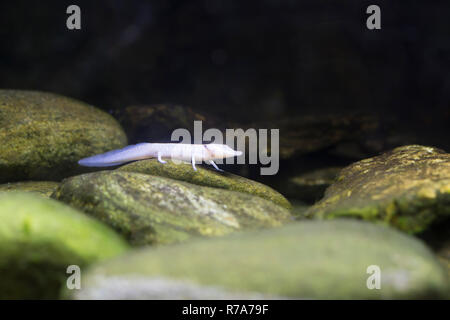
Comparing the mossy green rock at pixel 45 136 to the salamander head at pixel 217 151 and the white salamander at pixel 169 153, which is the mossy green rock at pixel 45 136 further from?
the salamander head at pixel 217 151

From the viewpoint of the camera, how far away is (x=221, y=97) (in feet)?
20.9

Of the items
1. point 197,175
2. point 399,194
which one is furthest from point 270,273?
point 197,175

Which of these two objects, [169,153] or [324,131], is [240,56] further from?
[169,153]

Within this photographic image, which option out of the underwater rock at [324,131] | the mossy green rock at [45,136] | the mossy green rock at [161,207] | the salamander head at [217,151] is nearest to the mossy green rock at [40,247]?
the mossy green rock at [161,207]

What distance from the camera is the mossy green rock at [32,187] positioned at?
14.4 ft

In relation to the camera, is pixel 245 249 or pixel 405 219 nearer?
pixel 245 249

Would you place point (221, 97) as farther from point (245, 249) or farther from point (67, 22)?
point (245, 249)

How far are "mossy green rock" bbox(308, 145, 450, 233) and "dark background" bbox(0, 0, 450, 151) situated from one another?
295cm

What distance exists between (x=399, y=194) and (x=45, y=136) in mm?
5273

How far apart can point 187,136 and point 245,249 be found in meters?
4.17

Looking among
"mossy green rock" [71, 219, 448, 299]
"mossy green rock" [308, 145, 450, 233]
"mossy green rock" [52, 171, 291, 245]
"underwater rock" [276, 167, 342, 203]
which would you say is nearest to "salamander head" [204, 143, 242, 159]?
"mossy green rock" [52, 171, 291, 245]

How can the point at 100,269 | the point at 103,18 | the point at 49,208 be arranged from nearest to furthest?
the point at 100,269 → the point at 49,208 → the point at 103,18

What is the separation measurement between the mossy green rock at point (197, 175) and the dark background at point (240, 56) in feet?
7.61

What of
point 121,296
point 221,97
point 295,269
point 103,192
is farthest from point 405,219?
point 221,97
